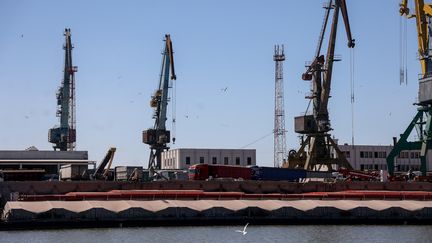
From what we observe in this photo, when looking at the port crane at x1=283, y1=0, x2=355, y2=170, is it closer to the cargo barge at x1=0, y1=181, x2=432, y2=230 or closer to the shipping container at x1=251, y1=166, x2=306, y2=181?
the shipping container at x1=251, y1=166, x2=306, y2=181

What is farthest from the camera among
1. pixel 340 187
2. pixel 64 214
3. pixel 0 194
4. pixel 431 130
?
pixel 431 130

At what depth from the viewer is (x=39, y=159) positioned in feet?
545

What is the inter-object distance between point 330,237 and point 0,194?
42741 millimetres

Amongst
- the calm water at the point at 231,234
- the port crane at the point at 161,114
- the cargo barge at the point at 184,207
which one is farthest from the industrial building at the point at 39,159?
the calm water at the point at 231,234

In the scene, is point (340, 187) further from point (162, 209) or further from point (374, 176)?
point (162, 209)

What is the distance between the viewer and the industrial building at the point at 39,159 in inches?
6137

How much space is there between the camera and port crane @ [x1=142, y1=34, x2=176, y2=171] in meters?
187

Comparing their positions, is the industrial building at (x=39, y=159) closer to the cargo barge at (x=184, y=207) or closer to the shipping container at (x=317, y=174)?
the shipping container at (x=317, y=174)

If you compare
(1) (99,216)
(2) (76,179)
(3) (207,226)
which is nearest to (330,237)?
(3) (207,226)

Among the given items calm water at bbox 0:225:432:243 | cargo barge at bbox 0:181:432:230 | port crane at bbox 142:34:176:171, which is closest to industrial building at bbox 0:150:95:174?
port crane at bbox 142:34:176:171

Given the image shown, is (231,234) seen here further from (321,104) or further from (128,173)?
(321,104)

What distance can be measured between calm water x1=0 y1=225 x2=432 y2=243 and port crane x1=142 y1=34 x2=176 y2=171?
100193 mm

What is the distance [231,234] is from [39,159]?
306ft

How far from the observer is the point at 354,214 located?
93.4m
